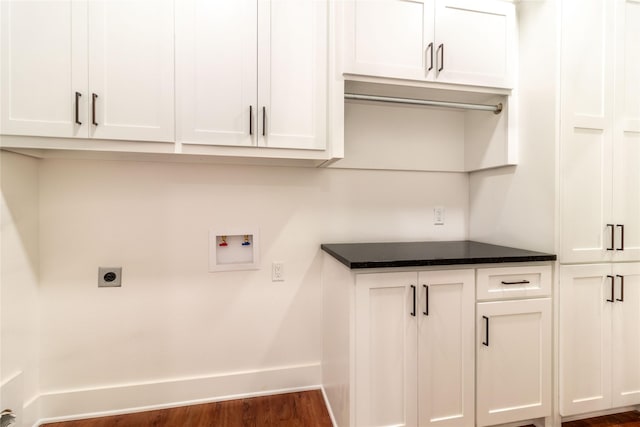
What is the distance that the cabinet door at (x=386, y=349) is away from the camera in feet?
4.49

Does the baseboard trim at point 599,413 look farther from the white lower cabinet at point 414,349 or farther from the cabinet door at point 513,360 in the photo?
the white lower cabinet at point 414,349

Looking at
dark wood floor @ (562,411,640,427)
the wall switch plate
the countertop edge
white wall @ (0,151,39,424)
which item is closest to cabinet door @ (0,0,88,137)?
white wall @ (0,151,39,424)

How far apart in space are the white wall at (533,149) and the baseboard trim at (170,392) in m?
1.53

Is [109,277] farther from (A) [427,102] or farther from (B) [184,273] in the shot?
(A) [427,102]

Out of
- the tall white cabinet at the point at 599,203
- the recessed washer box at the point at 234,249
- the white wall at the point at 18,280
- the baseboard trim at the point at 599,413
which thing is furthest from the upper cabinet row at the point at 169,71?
the baseboard trim at the point at 599,413

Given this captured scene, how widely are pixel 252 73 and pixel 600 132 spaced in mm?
1855

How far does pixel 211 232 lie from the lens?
1824mm

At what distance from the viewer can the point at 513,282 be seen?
1533mm

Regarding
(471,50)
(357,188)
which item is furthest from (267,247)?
(471,50)

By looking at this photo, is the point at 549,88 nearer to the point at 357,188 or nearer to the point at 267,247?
the point at 357,188

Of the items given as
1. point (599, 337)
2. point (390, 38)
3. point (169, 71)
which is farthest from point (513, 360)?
point (169, 71)

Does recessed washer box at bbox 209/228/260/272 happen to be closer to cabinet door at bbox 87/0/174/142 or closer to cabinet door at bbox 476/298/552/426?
cabinet door at bbox 87/0/174/142

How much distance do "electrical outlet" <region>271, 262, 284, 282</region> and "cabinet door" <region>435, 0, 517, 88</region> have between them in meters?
1.45

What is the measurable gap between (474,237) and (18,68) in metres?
2.66
